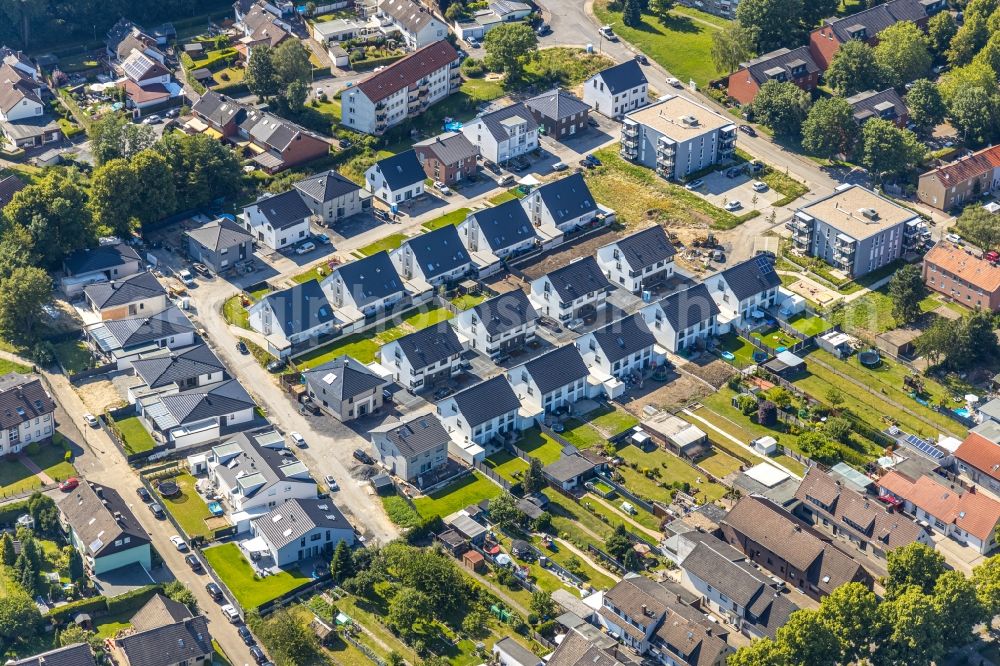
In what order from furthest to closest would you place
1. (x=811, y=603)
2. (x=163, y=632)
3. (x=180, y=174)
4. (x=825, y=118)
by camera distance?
(x=825, y=118), (x=180, y=174), (x=811, y=603), (x=163, y=632)

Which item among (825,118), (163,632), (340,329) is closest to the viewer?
(163,632)

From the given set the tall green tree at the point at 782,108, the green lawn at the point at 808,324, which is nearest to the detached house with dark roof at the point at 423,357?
the green lawn at the point at 808,324

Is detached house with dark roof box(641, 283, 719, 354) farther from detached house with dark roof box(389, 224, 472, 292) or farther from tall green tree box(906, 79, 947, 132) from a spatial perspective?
tall green tree box(906, 79, 947, 132)

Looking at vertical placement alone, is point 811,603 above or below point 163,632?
below

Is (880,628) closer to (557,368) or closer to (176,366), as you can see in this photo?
(557,368)

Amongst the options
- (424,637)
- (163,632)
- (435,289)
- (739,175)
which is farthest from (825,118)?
(163,632)

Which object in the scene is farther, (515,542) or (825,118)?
(825,118)

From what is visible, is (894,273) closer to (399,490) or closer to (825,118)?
(825,118)
